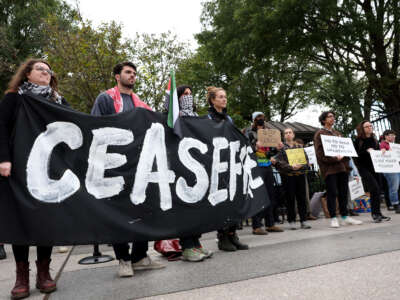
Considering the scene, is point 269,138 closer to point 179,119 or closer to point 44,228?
point 179,119

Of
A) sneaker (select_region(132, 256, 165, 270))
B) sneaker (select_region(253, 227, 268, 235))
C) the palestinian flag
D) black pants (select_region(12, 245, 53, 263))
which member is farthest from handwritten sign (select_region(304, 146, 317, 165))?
black pants (select_region(12, 245, 53, 263))

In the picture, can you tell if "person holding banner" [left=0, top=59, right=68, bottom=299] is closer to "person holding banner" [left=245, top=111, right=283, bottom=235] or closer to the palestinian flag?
the palestinian flag

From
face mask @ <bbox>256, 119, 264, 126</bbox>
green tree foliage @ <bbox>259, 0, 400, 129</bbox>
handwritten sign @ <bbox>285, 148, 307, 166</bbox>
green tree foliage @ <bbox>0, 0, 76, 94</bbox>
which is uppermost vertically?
green tree foliage @ <bbox>0, 0, 76, 94</bbox>

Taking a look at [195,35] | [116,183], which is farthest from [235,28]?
[116,183]

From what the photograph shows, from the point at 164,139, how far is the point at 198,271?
4.38ft

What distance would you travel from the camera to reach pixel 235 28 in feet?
42.7

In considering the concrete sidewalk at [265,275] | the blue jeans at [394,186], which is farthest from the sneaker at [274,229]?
the blue jeans at [394,186]

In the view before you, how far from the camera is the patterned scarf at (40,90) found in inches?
120

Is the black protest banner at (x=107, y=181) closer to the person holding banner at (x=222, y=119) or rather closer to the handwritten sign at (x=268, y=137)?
the person holding banner at (x=222, y=119)

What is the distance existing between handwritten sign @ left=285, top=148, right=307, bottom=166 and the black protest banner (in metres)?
2.46

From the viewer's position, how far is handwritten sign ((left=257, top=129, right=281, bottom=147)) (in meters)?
5.38

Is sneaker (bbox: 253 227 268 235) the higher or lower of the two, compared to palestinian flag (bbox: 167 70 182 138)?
lower

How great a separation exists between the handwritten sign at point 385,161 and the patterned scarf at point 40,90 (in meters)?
5.33

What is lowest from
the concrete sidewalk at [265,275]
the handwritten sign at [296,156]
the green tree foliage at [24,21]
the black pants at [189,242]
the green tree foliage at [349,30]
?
the concrete sidewalk at [265,275]
